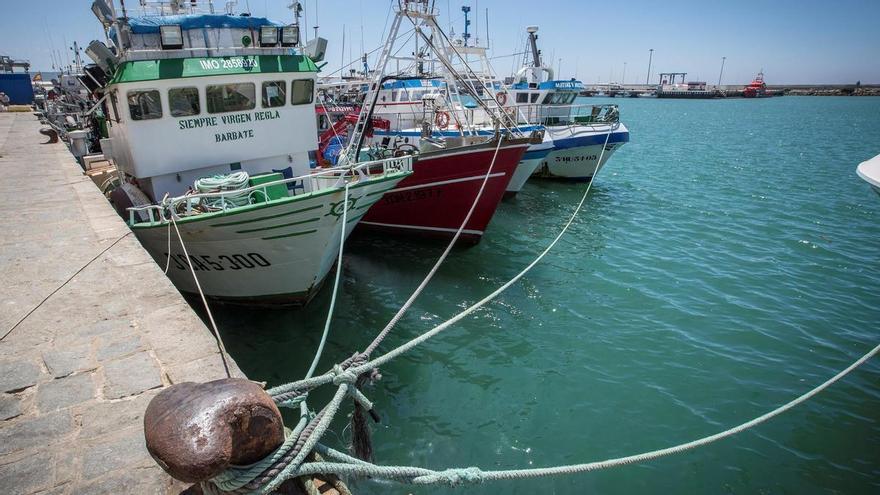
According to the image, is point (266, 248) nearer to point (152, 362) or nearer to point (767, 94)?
point (152, 362)

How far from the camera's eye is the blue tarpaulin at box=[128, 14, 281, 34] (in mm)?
7141

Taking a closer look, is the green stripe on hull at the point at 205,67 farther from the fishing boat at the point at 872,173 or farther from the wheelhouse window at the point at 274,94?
the fishing boat at the point at 872,173

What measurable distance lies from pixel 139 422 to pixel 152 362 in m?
0.65

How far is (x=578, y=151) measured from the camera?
1869 centimetres

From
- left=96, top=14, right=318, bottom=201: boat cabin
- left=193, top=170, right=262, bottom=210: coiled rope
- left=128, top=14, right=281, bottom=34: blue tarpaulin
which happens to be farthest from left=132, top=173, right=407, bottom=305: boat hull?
left=128, top=14, right=281, bottom=34: blue tarpaulin

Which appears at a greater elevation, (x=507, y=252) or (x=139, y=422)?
(x=139, y=422)

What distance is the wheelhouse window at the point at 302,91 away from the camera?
27.6ft

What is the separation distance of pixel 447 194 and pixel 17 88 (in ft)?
121

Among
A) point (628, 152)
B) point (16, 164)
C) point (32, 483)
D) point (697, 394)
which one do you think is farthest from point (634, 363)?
point (628, 152)

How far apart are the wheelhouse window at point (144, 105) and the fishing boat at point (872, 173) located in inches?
404

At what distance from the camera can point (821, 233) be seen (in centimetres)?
1246

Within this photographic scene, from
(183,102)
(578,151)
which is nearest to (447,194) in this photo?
(183,102)

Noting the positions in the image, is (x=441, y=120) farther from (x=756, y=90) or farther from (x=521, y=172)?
(x=756, y=90)

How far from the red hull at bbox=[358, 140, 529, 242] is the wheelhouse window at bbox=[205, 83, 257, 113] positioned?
3760mm
